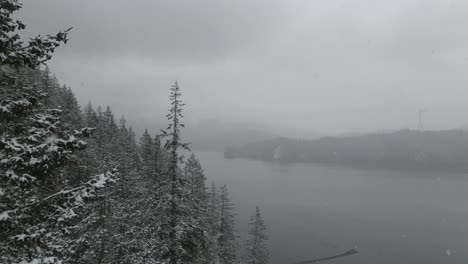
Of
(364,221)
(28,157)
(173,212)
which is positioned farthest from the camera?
(364,221)

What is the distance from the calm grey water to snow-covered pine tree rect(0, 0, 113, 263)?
6431 centimetres

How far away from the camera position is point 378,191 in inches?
6191

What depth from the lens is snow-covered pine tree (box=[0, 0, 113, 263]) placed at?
24.6 feet

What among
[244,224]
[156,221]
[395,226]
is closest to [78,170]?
[156,221]

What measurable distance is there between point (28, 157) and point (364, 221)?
10607 centimetres

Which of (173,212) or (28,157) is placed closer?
(28,157)

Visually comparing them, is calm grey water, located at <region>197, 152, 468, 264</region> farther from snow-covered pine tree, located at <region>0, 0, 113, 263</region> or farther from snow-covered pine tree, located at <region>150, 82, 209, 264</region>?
snow-covered pine tree, located at <region>0, 0, 113, 263</region>

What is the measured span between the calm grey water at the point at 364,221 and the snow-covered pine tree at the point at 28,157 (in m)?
64.3

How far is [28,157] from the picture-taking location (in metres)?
7.66

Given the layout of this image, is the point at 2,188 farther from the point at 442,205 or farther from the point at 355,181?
the point at 355,181

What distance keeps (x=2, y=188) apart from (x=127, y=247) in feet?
63.6

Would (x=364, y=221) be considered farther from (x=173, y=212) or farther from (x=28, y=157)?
(x=28, y=157)

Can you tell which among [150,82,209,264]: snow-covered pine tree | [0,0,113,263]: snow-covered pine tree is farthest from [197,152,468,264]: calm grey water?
[0,0,113,263]: snow-covered pine tree

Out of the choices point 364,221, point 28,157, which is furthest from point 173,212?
point 364,221
